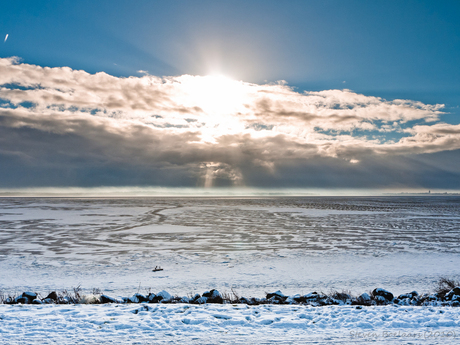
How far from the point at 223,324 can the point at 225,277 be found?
4.41m

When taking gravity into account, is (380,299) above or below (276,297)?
above

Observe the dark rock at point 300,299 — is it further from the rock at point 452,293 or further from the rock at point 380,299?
the rock at point 452,293

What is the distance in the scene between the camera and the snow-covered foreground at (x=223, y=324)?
14.8 feet

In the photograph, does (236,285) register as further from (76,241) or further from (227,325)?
(76,241)

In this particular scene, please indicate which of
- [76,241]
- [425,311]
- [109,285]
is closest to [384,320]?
[425,311]

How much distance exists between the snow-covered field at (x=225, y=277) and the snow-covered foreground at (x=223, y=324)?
0.02m

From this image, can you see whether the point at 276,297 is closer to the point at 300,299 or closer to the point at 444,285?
the point at 300,299

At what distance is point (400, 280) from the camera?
361 inches

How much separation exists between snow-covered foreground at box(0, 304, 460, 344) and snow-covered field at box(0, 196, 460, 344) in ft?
0.06

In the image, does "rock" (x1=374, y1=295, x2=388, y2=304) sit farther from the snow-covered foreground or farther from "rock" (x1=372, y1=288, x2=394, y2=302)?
the snow-covered foreground

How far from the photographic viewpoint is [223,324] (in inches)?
202

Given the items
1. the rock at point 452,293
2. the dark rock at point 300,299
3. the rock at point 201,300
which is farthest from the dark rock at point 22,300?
the rock at point 452,293

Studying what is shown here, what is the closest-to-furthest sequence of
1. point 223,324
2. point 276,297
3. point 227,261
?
point 223,324 < point 276,297 < point 227,261

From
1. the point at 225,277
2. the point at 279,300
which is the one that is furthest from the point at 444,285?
the point at 225,277
